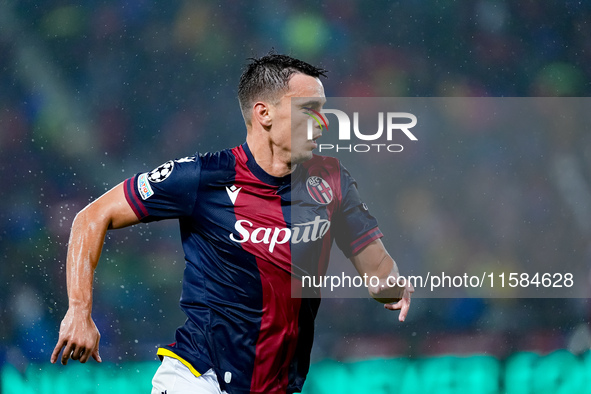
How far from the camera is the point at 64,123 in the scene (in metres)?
5.38

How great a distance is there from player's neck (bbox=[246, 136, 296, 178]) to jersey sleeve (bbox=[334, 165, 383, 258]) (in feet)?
1.02

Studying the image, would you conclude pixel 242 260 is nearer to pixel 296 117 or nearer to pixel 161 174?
pixel 161 174

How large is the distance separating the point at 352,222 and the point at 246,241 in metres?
0.55

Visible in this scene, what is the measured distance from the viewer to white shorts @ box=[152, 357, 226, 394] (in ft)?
10.3

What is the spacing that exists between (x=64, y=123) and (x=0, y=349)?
1610 mm

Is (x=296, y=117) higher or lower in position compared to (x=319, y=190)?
higher

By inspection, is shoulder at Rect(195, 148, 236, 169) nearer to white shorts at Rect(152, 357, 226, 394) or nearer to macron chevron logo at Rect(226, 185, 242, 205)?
macron chevron logo at Rect(226, 185, 242, 205)

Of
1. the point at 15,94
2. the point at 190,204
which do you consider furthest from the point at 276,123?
the point at 15,94

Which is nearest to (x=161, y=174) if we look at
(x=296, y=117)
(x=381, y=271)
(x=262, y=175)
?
(x=262, y=175)

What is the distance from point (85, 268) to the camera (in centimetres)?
321

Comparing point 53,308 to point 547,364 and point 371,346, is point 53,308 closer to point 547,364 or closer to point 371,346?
point 371,346

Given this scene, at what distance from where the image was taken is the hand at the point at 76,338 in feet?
9.93

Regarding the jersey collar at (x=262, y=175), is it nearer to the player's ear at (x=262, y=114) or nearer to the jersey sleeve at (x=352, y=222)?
the player's ear at (x=262, y=114)

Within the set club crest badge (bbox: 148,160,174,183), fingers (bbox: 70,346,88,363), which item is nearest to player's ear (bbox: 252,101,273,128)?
club crest badge (bbox: 148,160,174,183)
